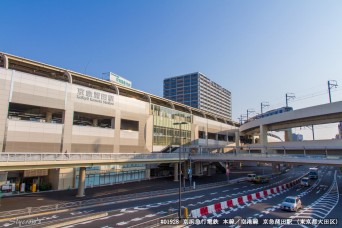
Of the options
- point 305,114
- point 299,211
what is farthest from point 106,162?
point 305,114

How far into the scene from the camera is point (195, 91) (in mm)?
167000

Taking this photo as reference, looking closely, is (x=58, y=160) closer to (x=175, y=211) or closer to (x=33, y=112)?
(x=175, y=211)

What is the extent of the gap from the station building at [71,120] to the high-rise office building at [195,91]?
10216 centimetres

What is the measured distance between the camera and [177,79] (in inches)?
7101

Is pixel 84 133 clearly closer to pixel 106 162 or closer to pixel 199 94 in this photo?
pixel 106 162

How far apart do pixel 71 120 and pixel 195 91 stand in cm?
13048

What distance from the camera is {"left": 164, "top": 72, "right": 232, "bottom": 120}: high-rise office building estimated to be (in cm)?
16712

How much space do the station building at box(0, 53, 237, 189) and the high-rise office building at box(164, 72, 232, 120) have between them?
102160 mm

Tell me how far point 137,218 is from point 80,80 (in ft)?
112

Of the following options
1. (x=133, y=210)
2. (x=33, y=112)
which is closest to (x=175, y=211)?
(x=133, y=210)

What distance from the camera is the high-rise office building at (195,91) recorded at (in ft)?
548
